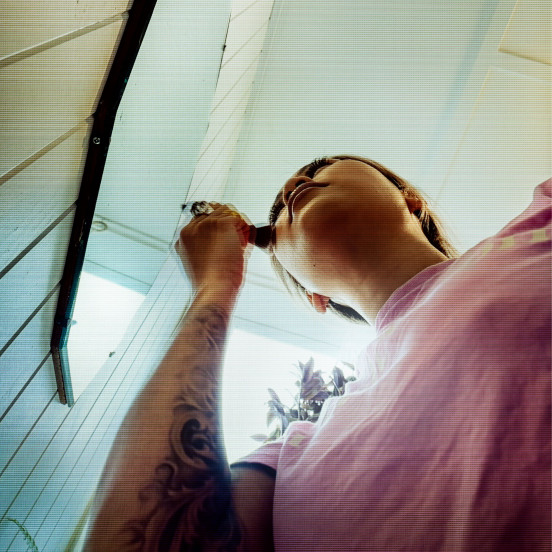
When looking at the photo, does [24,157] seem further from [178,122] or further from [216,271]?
[178,122]

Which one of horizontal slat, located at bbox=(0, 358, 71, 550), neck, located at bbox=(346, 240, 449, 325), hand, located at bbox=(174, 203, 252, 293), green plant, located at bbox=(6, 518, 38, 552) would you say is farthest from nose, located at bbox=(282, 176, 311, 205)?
green plant, located at bbox=(6, 518, 38, 552)

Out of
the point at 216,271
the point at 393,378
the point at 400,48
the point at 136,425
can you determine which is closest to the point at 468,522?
the point at 393,378

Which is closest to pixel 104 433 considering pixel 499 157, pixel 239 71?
pixel 239 71

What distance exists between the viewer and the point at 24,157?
565 mm

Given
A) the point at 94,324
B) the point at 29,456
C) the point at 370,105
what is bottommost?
the point at 29,456

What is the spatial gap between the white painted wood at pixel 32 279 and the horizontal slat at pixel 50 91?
160mm

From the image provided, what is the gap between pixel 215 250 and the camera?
81cm

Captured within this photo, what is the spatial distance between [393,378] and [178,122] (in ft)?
3.56

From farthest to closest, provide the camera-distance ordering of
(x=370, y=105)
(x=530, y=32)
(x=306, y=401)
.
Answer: (x=370, y=105) < (x=530, y=32) < (x=306, y=401)

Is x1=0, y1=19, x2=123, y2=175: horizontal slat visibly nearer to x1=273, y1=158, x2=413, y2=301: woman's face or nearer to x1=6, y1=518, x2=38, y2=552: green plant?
x1=273, y1=158, x2=413, y2=301: woman's face

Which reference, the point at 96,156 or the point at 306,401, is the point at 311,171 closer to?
the point at 96,156

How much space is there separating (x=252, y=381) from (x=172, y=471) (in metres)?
1.67

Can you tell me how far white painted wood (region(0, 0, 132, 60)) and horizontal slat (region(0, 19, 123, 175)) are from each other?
0.02 metres

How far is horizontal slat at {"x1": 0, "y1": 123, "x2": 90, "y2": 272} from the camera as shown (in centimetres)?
55
